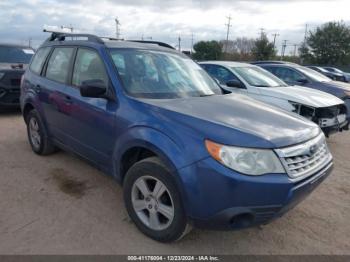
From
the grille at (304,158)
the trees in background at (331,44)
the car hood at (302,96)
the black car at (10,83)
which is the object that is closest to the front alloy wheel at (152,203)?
the grille at (304,158)

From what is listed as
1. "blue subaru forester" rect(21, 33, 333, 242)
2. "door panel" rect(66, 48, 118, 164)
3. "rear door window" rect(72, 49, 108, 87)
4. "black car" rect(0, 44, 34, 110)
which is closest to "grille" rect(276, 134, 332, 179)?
"blue subaru forester" rect(21, 33, 333, 242)

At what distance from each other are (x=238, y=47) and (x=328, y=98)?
69.3m

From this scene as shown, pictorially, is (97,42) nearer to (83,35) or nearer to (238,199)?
(83,35)

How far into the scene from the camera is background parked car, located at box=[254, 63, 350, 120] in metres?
8.07

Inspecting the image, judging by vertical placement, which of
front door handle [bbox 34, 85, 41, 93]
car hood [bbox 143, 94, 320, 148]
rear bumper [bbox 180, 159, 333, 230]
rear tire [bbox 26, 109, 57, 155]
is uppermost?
car hood [bbox 143, 94, 320, 148]

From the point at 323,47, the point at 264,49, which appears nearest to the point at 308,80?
the point at 264,49

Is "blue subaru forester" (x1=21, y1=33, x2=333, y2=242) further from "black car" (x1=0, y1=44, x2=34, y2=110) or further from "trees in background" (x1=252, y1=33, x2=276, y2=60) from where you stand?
"trees in background" (x1=252, y1=33, x2=276, y2=60)

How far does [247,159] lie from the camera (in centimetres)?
245

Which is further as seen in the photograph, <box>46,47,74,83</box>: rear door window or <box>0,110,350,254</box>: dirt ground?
<box>46,47,74,83</box>: rear door window

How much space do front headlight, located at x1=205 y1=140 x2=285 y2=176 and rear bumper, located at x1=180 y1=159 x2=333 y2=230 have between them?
50mm

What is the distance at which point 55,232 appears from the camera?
3.04m

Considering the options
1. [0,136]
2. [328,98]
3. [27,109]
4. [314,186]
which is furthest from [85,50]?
[328,98]

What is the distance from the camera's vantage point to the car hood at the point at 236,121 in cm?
253

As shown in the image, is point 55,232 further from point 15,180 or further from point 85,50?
point 85,50
